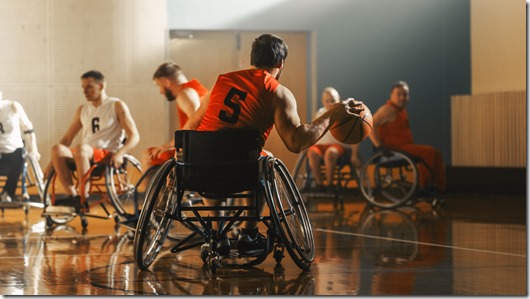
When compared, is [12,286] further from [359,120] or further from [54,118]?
[54,118]

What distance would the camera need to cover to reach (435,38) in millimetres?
11125

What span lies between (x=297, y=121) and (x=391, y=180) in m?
4.23

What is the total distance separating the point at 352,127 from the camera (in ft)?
12.6

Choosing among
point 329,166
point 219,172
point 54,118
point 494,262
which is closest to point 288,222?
point 219,172

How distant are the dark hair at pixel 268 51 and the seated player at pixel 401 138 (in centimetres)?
397

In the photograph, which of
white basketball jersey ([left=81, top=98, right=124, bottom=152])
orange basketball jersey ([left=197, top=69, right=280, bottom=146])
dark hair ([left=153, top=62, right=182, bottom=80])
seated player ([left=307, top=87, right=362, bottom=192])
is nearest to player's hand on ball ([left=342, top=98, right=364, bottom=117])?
orange basketball jersey ([left=197, top=69, right=280, bottom=146])

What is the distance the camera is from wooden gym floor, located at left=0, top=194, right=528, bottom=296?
11.1 ft

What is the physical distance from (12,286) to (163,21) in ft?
23.4

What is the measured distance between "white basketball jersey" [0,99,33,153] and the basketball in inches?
151

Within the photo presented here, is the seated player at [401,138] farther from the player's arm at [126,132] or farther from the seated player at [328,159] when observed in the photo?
the player's arm at [126,132]

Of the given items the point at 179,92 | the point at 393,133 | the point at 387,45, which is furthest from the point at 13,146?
the point at 387,45

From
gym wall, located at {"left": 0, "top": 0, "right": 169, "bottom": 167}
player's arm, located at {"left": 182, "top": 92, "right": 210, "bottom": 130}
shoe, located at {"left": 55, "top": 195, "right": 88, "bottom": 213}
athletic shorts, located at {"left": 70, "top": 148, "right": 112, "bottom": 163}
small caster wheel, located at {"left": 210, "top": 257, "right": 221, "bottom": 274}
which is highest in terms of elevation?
gym wall, located at {"left": 0, "top": 0, "right": 169, "bottom": 167}

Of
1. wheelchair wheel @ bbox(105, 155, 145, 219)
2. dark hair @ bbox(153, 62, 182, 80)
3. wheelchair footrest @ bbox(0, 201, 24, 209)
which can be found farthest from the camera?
wheelchair footrest @ bbox(0, 201, 24, 209)

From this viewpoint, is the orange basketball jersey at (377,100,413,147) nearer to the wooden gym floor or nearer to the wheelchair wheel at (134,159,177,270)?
the wooden gym floor
